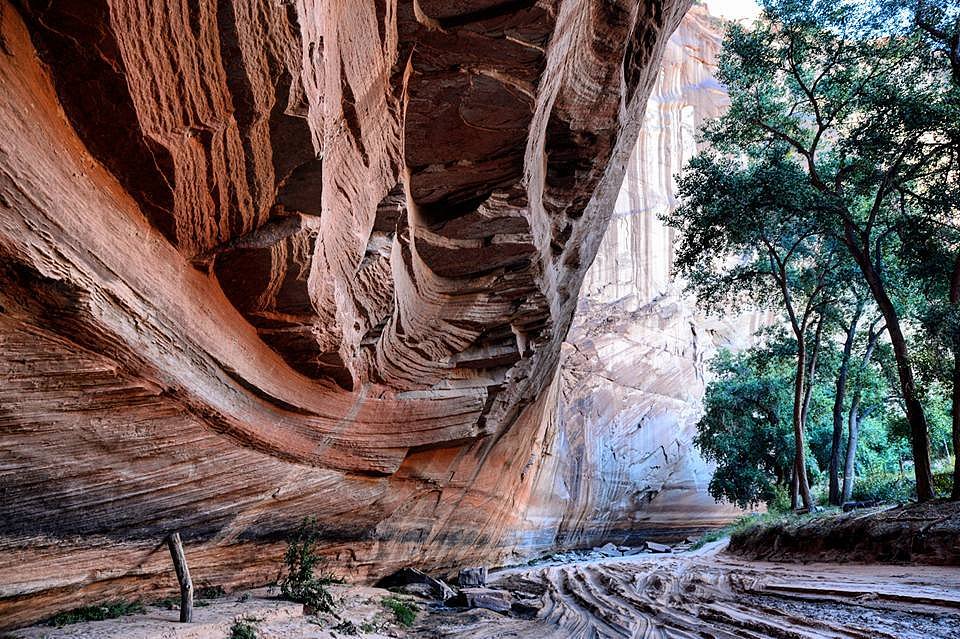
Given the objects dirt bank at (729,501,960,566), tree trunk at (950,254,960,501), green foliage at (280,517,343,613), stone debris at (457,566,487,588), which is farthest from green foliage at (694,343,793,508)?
green foliage at (280,517,343,613)

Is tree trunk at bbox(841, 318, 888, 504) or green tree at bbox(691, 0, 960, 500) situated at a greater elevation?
green tree at bbox(691, 0, 960, 500)

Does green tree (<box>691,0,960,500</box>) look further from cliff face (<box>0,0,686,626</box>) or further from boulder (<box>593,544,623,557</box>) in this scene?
boulder (<box>593,544,623,557</box>)

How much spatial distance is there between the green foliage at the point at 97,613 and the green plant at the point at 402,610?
448 cm

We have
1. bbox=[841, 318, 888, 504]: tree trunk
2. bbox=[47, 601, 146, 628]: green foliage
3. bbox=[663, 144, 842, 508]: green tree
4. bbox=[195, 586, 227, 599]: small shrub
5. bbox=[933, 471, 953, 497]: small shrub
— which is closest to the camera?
bbox=[47, 601, 146, 628]: green foliage

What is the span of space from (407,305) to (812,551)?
9.82 meters

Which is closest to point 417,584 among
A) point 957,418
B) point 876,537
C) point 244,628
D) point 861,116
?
point 244,628

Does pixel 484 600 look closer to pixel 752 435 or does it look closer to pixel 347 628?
pixel 347 628

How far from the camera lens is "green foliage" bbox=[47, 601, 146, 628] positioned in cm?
692

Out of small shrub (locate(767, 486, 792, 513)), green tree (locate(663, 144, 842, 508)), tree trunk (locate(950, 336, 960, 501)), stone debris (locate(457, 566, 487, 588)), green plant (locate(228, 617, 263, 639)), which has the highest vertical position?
green tree (locate(663, 144, 842, 508))

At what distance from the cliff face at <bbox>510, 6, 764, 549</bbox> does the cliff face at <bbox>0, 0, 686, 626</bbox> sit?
38.3 ft

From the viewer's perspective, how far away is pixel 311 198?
682 cm

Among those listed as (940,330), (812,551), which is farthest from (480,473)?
(940,330)

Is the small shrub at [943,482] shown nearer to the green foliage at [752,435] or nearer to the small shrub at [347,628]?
the green foliage at [752,435]

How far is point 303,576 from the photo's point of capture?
32.0 ft
